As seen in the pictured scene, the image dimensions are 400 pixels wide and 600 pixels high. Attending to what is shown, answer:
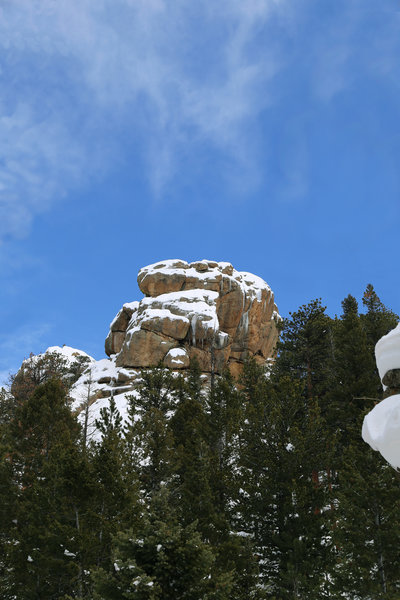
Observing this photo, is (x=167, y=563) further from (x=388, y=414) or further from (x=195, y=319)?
(x=195, y=319)

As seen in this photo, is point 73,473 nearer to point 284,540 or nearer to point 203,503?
point 203,503

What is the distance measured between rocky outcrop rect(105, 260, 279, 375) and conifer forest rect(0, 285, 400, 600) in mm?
34577

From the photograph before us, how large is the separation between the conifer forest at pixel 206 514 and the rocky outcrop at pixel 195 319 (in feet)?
113

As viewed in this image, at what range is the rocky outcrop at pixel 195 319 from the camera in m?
57.1

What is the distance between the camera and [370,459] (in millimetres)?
13719

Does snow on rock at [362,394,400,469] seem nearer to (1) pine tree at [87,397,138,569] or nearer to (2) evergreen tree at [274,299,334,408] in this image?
(1) pine tree at [87,397,138,569]

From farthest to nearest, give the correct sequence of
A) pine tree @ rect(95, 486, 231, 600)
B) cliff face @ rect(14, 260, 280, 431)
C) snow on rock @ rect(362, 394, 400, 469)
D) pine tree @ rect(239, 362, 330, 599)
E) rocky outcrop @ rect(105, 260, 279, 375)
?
rocky outcrop @ rect(105, 260, 279, 375) < cliff face @ rect(14, 260, 280, 431) < pine tree @ rect(239, 362, 330, 599) < pine tree @ rect(95, 486, 231, 600) < snow on rock @ rect(362, 394, 400, 469)

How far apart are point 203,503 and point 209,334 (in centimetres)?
4243

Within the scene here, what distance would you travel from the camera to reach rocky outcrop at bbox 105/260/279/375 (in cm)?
5712

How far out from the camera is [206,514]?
50.1 ft

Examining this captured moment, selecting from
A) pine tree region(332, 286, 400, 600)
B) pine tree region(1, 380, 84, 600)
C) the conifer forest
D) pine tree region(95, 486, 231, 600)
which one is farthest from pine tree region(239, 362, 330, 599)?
pine tree region(1, 380, 84, 600)

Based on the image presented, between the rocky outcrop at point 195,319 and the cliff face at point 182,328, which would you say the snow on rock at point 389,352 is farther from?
the rocky outcrop at point 195,319

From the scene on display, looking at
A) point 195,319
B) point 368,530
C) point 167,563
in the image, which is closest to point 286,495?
point 368,530

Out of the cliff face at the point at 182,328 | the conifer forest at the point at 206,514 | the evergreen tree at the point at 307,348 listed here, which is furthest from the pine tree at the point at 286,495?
the cliff face at the point at 182,328
